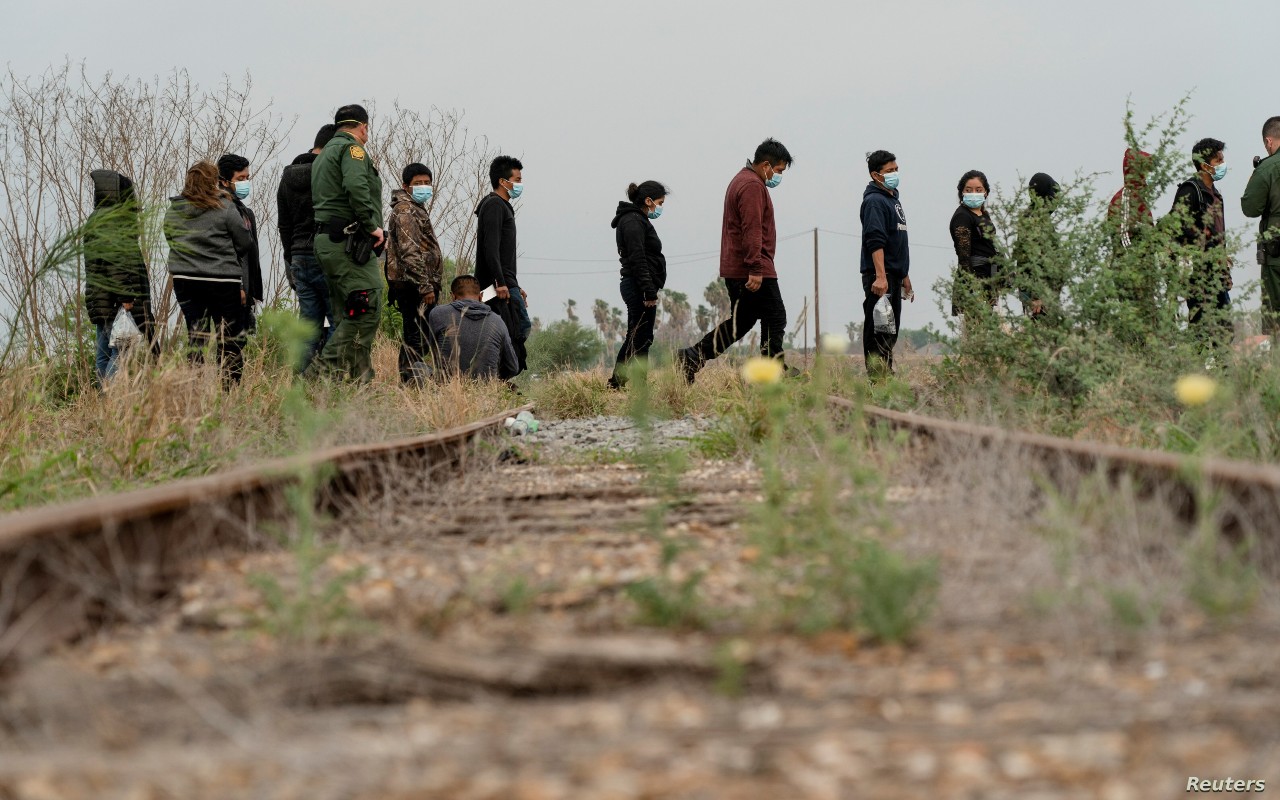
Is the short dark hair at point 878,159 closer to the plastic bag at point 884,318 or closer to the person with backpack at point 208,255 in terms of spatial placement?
the plastic bag at point 884,318

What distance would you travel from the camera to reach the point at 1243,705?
1.83 m

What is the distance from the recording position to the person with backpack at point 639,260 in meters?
10.3

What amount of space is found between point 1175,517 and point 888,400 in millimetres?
4058

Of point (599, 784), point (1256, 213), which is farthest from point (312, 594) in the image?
point (1256, 213)

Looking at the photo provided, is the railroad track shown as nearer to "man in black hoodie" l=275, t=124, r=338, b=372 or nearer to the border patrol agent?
the border patrol agent

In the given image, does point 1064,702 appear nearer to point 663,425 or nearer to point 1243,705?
point 1243,705

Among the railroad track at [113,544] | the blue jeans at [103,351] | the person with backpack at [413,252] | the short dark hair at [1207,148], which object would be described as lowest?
the railroad track at [113,544]

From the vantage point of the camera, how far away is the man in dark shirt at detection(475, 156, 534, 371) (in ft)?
32.2

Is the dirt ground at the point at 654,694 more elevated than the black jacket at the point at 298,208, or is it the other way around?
the black jacket at the point at 298,208

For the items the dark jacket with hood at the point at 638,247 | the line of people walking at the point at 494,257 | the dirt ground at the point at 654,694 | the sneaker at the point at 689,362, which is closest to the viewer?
the dirt ground at the point at 654,694

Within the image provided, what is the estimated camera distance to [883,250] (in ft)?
32.1

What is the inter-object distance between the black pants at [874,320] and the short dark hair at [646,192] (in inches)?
73.8

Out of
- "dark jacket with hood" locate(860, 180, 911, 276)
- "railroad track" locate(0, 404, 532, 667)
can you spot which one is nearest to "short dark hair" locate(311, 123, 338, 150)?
"dark jacket with hood" locate(860, 180, 911, 276)

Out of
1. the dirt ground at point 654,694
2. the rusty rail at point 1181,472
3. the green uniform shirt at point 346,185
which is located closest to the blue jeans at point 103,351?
the green uniform shirt at point 346,185
